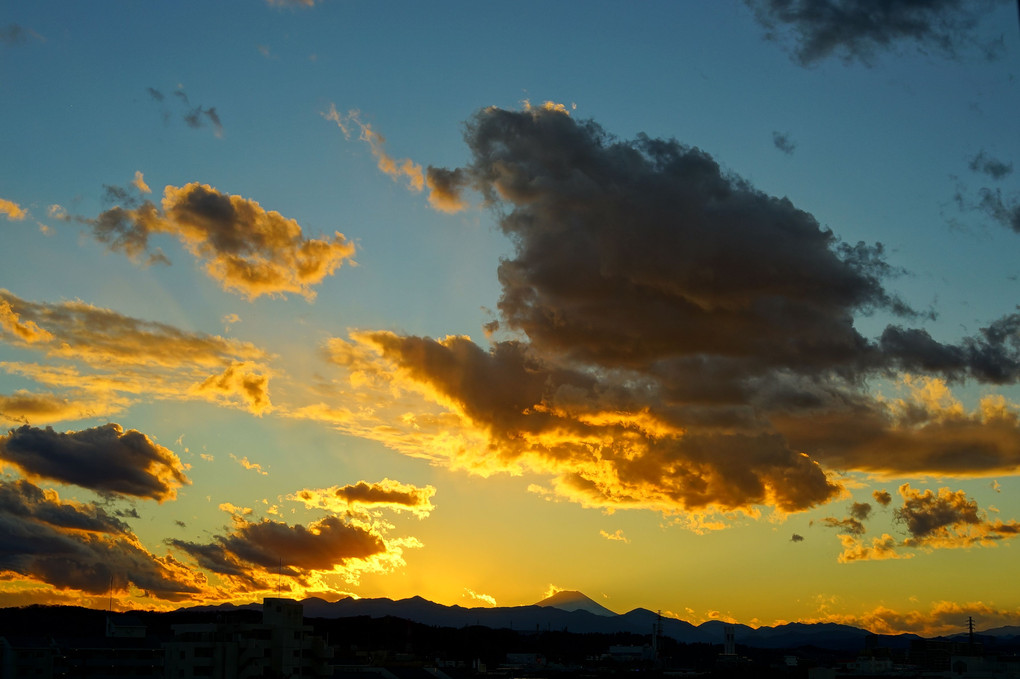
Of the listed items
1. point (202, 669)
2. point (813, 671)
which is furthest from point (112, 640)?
point (813, 671)

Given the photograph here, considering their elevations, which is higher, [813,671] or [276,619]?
[276,619]

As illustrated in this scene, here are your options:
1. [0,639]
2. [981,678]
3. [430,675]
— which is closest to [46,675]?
[0,639]

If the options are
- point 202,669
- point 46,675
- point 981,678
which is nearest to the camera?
point 202,669

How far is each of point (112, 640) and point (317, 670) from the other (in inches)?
1875

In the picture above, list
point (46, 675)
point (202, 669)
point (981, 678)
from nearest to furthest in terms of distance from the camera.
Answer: point (202, 669) < point (46, 675) < point (981, 678)

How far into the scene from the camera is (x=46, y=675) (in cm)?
11706

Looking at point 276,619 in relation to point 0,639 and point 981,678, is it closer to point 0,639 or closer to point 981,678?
point 0,639

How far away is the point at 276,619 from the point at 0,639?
4261 cm

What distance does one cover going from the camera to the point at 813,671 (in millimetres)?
181875

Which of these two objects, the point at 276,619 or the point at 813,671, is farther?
the point at 813,671

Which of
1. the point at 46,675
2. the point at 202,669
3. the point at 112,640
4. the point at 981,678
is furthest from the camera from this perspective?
the point at 981,678

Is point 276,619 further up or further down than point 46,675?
further up

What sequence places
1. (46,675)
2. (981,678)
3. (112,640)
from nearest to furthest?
(46,675), (112,640), (981,678)

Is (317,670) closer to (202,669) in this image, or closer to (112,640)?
(202,669)
